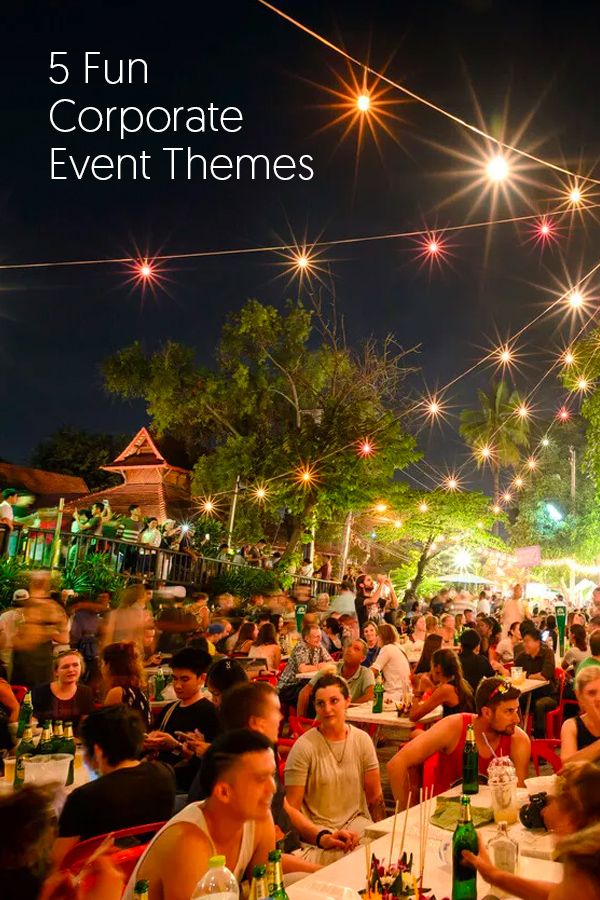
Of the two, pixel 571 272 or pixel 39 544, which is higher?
pixel 571 272

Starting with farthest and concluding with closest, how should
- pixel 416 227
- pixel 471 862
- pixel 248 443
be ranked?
pixel 248 443
pixel 416 227
pixel 471 862

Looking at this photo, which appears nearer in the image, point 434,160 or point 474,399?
point 434,160

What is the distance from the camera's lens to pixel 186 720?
439 cm

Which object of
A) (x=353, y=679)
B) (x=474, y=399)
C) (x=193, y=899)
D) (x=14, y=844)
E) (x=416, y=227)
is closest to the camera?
(x=14, y=844)

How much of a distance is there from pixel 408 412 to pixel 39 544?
14.8 m

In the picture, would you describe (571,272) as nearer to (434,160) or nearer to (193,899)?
(434,160)

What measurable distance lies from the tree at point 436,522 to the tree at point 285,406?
1.86 metres

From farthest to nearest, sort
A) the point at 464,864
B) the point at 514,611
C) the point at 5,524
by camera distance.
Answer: the point at 514,611 < the point at 5,524 < the point at 464,864

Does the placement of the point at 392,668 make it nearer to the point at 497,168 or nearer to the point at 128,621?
the point at 128,621

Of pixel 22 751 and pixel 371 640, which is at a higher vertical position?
pixel 371 640

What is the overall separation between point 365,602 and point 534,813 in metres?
11.0

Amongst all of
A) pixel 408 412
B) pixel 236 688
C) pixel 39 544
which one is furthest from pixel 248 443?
pixel 236 688

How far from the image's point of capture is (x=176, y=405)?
79.4 ft

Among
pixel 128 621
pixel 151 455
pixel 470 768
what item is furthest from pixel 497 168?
pixel 151 455
